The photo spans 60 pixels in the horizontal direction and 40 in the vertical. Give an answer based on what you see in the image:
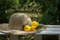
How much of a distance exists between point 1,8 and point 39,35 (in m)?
0.94

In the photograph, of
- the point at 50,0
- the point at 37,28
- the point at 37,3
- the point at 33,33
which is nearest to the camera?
the point at 33,33

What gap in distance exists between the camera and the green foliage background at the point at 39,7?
8.85 feet

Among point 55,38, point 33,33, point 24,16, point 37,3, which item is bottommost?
point 55,38

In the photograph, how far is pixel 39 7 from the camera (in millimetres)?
2678

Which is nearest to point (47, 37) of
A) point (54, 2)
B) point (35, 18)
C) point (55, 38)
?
point (55, 38)

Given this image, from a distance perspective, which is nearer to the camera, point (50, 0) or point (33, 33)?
point (33, 33)

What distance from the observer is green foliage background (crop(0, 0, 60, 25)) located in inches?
106


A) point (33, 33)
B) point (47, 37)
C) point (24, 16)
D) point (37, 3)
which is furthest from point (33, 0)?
point (47, 37)

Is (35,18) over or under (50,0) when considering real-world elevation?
under

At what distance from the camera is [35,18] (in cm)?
294

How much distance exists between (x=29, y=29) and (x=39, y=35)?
161 mm

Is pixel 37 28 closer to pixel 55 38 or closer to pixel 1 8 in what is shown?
pixel 55 38

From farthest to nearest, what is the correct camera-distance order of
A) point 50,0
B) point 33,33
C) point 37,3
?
point 50,0, point 37,3, point 33,33

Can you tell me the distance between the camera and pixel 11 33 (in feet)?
7.39
